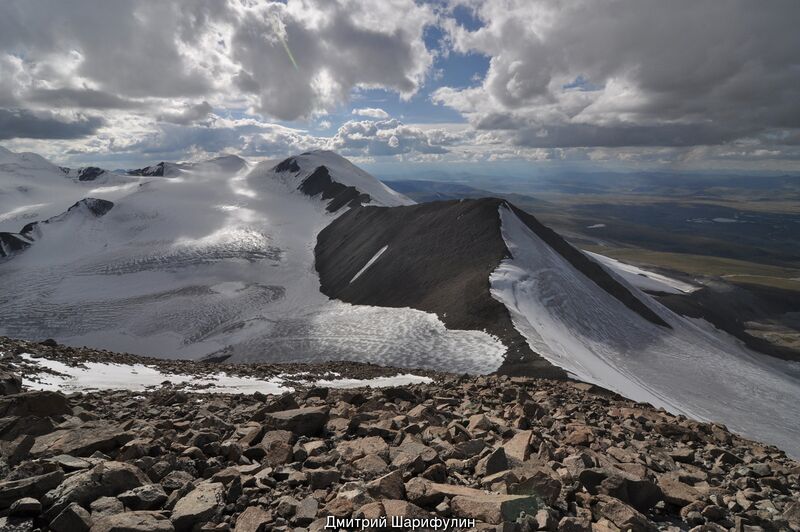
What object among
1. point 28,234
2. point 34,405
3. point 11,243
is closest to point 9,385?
point 34,405

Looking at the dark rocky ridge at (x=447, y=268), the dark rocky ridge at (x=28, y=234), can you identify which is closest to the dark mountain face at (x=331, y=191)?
the dark rocky ridge at (x=447, y=268)

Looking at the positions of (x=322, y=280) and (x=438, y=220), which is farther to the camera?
(x=322, y=280)

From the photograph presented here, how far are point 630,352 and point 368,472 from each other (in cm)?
3539

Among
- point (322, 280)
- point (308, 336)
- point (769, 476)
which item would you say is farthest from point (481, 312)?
point (322, 280)

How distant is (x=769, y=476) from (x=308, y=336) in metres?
35.9

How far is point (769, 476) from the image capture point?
8875 millimetres

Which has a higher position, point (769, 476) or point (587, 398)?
point (769, 476)

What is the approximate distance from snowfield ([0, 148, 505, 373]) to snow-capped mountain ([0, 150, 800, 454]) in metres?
0.31

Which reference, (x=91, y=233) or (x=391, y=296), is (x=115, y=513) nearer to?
(x=391, y=296)

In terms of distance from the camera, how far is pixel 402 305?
42469mm

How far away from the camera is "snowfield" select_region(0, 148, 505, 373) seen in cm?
3606

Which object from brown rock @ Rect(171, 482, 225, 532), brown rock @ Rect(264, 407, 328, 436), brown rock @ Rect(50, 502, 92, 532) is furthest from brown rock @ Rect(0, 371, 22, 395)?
brown rock @ Rect(171, 482, 225, 532)

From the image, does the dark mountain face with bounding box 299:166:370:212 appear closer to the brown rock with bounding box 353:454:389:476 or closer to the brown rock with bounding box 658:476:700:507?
the brown rock with bounding box 353:454:389:476

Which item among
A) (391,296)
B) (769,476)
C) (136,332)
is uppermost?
(769,476)
